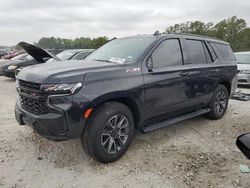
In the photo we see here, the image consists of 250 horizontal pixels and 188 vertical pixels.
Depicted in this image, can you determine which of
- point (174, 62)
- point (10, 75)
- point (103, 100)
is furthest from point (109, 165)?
point (10, 75)

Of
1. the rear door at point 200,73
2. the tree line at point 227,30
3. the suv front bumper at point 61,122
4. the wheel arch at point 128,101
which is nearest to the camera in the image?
the suv front bumper at point 61,122

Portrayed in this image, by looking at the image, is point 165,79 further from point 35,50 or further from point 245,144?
point 35,50

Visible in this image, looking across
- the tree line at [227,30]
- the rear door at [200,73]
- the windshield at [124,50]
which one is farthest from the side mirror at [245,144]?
the tree line at [227,30]

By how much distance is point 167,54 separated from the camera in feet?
13.1

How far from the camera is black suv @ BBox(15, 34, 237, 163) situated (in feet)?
9.39

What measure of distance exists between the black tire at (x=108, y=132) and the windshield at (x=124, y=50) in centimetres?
84

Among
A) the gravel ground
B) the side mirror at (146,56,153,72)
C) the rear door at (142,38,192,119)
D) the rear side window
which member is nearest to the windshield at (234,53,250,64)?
the rear side window

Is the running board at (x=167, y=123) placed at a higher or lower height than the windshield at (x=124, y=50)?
lower

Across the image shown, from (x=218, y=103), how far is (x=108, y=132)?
313 cm

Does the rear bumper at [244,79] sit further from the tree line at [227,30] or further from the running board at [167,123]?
the tree line at [227,30]

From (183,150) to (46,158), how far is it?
6.98ft

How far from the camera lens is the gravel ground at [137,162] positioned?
293 centimetres

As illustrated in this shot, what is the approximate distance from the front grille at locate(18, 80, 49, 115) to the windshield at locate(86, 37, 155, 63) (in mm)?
1321

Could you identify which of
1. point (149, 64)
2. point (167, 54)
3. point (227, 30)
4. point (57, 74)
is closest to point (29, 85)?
point (57, 74)
